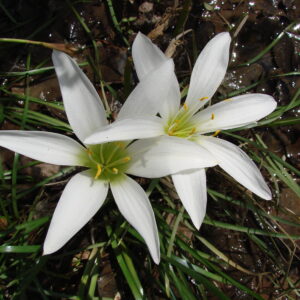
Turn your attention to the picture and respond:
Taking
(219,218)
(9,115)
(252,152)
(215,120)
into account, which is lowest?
(219,218)

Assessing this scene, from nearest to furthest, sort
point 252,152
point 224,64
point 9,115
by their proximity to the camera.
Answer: point 224,64, point 9,115, point 252,152

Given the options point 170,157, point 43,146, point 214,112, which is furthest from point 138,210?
point 214,112

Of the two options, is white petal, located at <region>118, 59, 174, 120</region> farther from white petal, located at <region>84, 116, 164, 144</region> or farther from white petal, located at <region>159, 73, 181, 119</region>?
white petal, located at <region>159, 73, 181, 119</region>

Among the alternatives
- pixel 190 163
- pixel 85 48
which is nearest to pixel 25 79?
pixel 85 48

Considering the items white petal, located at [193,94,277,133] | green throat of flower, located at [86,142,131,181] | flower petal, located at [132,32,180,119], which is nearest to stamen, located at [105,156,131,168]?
green throat of flower, located at [86,142,131,181]

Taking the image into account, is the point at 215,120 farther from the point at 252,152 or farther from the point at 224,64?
the point at 252,152

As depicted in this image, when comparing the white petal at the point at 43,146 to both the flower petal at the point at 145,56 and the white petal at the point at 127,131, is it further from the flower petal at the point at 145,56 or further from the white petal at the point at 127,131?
the flower petal at the point at 145,56
